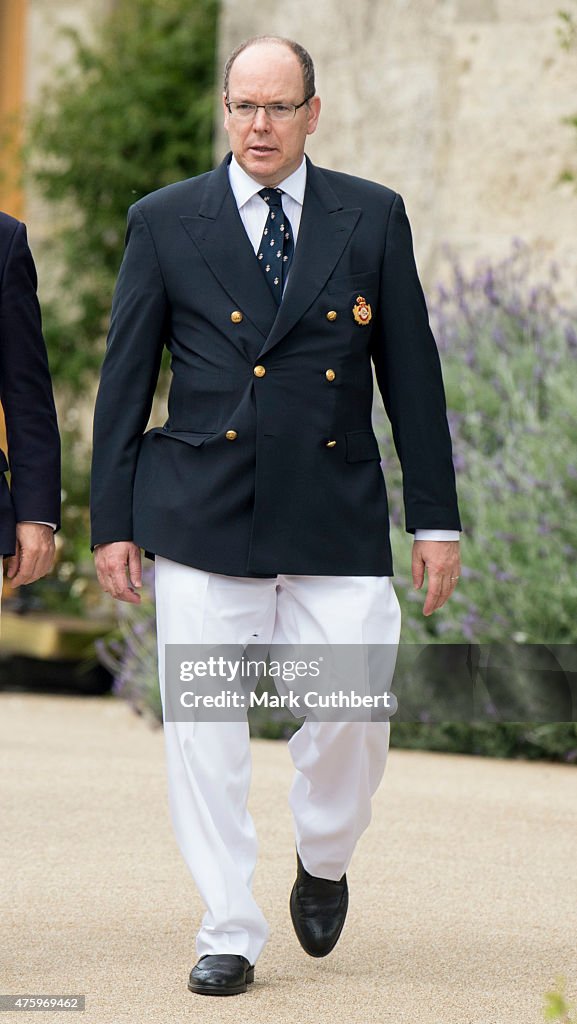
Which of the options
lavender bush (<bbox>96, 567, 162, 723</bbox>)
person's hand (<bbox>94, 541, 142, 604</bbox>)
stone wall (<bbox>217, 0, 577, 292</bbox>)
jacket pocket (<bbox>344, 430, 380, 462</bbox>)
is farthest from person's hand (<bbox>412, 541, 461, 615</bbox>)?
stone wall (<bbox>217, 0, 577, 292</bbox>)

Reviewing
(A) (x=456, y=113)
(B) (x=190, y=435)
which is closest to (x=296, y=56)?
(B) (x=190, y=435)

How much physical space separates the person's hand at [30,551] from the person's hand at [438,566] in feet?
2.52

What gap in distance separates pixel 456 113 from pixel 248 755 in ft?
20.0

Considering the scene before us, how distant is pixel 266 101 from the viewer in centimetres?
347

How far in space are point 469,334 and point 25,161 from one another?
5945 mm

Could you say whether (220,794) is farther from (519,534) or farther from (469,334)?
(469,334)

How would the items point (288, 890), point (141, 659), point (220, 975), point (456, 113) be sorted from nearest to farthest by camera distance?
1. point (220, 975)
2. point (288, 890)
3. point (141, 659)
4. point (456, 113)

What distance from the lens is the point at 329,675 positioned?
3.50m

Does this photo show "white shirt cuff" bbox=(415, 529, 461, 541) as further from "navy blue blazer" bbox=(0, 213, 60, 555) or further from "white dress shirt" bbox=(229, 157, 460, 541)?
"navy blue blazer" bbox=(0, 213, 60, 555)

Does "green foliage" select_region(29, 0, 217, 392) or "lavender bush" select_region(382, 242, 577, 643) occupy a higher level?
"green foliage" select_region(29, 0, 217, 392)

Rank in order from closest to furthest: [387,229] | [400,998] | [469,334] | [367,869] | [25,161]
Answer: [400,998] < [387,229] < [367,869] < [469,334] < [25,161]

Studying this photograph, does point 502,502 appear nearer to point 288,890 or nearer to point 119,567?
point 288,890

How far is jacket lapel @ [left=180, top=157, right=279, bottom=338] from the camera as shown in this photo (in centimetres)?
351

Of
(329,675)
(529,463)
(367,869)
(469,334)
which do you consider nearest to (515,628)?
(529,463)
